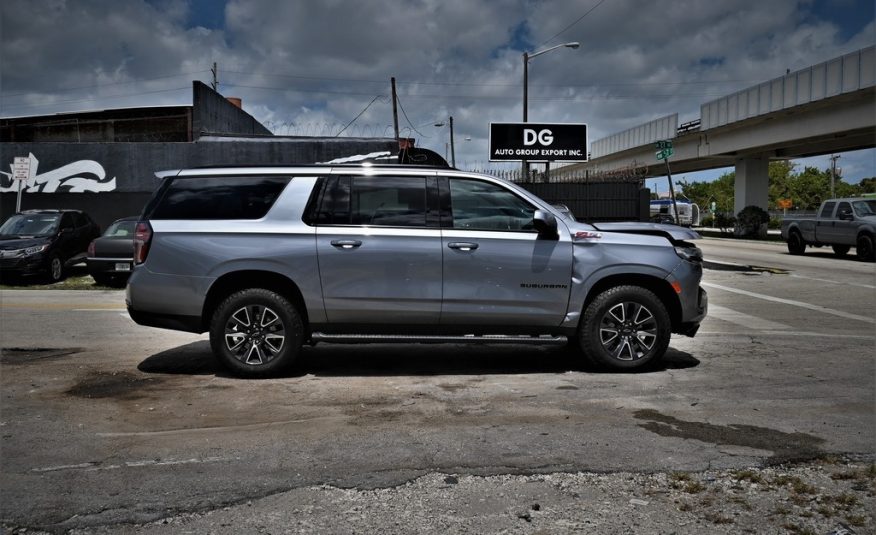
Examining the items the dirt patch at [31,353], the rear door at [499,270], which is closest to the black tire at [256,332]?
the rear door at [499,270]

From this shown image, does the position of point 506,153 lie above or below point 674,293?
above

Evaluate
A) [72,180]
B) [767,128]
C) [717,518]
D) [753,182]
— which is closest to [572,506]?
[717,518]

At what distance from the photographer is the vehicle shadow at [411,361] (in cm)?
675

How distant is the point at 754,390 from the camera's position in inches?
236

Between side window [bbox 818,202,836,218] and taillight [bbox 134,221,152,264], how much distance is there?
74.7ft

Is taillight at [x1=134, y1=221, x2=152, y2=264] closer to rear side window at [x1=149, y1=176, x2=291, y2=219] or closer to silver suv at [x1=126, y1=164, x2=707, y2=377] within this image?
silver suv at [x1=126, y1=164, x2=707, y2=377]

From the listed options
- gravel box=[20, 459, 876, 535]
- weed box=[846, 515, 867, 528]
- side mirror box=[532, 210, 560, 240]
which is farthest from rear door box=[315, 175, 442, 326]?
weed box=[846, 515, 867, 528]

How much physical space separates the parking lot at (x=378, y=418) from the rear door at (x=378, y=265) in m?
0.62

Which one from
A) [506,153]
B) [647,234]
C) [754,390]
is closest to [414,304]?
[647,234]

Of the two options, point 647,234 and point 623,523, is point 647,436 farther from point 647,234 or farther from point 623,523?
point 647,234

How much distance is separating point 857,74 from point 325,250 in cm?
3049

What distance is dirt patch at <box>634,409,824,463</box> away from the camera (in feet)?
14.6

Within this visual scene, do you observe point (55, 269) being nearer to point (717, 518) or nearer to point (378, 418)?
point (378, 418)

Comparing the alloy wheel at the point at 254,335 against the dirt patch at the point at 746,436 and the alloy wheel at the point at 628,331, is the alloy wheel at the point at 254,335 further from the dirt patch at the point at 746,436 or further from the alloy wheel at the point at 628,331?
the dirt patch at the point at 746,436
